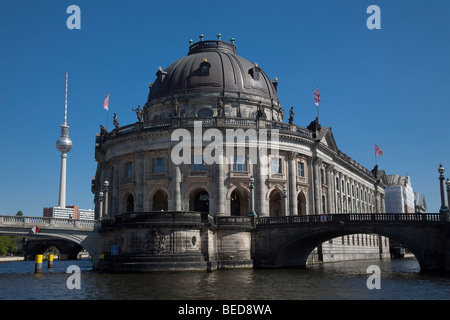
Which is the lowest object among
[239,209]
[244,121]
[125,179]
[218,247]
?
[218,247]

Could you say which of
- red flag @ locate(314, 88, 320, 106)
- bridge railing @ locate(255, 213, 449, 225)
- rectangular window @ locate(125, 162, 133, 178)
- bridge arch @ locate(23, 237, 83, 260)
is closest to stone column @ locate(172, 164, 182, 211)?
rectangular window @ locate(125, 162, 133, 178)

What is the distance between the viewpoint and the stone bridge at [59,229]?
157ft

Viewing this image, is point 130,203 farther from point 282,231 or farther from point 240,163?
point 282,231

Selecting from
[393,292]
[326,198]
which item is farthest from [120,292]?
[326,198]

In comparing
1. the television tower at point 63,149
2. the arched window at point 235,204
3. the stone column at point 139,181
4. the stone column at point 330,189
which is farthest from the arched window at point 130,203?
the television tower at point 63,149

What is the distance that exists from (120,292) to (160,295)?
309cm

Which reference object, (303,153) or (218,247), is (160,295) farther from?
(303,153)

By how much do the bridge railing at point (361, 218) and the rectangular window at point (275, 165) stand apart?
10.8 meters

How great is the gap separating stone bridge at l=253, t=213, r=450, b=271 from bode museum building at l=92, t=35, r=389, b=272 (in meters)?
1.69

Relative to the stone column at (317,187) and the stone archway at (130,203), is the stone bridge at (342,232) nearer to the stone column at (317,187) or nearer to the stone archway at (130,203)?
the stone column at (317,187)

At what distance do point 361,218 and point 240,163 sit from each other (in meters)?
16.4

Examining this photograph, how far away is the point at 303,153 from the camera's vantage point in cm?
6375

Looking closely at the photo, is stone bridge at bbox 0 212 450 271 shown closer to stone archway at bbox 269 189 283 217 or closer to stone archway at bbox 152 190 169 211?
stone archway at bbox 269 189 283 217

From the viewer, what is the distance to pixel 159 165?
2383 inches
